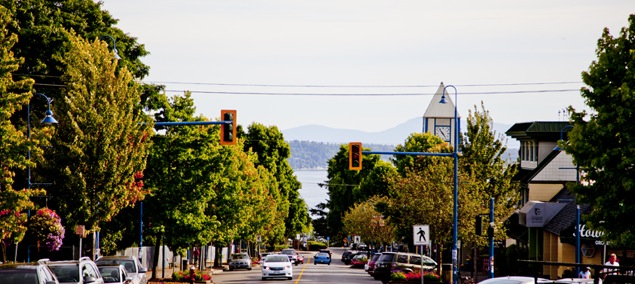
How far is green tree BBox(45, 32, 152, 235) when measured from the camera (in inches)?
1448

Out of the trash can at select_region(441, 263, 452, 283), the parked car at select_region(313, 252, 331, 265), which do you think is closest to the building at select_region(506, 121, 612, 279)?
the trash can at select_region(441, 263, 452, 283)

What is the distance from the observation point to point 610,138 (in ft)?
73.5

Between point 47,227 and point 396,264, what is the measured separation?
64.7 feet

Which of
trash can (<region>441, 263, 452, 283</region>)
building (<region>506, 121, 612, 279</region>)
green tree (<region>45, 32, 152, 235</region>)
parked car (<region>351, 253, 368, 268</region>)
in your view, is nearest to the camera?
green tree (<region>45, 32, 152, 235</region>)

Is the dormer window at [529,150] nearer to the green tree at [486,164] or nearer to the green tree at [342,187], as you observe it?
the green tree at [486,164]

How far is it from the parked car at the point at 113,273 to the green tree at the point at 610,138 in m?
13.9

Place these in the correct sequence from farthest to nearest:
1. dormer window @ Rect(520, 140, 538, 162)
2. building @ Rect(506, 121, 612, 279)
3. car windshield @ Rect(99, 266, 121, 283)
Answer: dormer window @ Rect(520, 140, 538, 162) → building @ Rect(506, 121, 612, 279) → car windshield @ Rect(99, 266, 121, 283)

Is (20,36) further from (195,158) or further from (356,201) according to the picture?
(356,201)

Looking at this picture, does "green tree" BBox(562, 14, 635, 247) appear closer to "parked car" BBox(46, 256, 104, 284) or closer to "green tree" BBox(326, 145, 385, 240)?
"parked car" BBox(46, 256, 104, 284)

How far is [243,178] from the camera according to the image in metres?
67.6

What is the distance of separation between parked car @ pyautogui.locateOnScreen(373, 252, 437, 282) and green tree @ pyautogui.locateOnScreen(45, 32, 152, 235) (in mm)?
17893

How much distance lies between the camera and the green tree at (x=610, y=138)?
2178cm

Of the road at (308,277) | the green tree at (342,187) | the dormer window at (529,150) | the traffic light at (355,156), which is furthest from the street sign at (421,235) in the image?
the green tree at (342,187)

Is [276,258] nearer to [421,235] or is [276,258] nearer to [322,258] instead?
[421,235]
